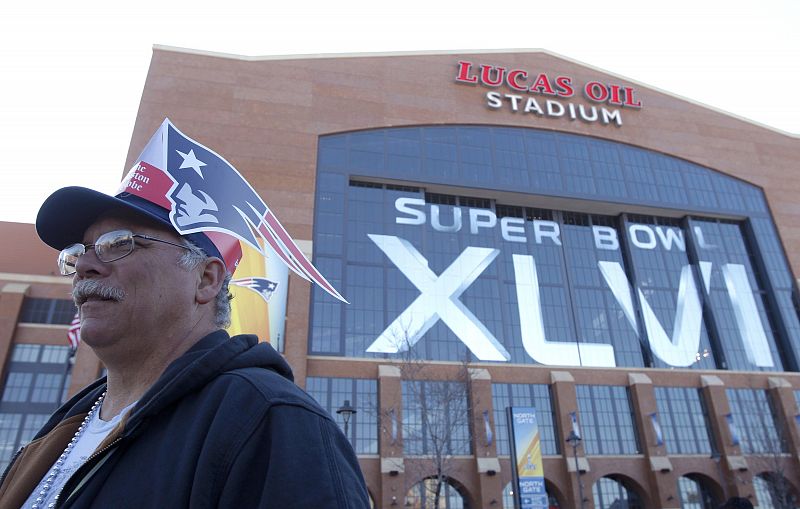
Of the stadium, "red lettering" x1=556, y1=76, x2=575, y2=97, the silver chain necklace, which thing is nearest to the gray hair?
the silver chain necklace

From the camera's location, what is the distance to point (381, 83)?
43156 mm

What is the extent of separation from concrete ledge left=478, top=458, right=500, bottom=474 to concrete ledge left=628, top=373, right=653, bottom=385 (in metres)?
11.8

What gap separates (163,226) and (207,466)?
126cm

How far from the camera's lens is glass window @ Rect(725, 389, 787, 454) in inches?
1506

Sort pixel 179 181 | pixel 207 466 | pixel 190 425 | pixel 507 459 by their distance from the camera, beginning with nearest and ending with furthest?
pixel 207 466 < pixel 190 425 < pixel 179 181 < pixel 507 459

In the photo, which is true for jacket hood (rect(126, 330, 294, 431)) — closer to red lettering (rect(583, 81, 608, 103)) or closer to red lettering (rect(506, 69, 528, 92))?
red lettering (rect(506, 69, 528, 92))

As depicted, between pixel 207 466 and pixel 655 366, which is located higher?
pixel 655 366

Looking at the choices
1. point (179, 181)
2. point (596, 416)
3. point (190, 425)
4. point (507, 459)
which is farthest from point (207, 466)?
point (596, 416)

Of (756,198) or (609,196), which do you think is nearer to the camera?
(609,196)

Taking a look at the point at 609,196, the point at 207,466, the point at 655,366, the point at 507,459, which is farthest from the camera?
the point at 609,196

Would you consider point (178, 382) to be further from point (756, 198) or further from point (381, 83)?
point (756, 198)

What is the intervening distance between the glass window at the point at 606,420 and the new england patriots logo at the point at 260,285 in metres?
30.8

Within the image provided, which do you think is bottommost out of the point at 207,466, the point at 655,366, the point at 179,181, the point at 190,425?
the point at 207,466

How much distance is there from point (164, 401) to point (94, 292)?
822mm
